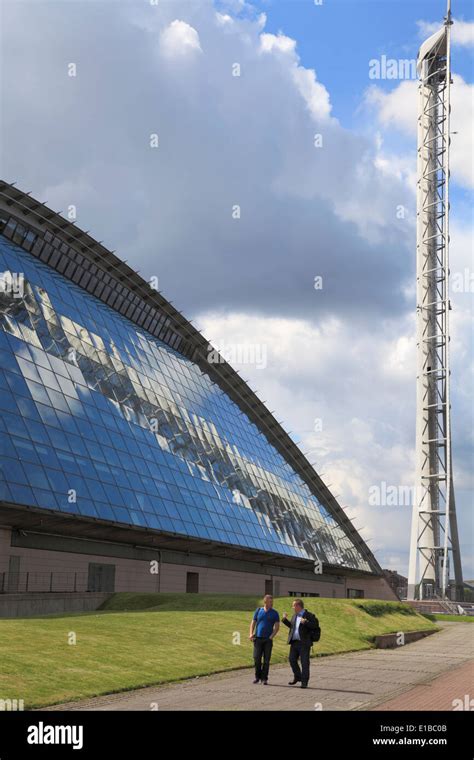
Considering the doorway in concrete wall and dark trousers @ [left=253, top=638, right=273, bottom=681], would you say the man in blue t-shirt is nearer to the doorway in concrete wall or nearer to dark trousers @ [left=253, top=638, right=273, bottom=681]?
dark trousers @ [left=253, top=638, right=273, bottom=681]

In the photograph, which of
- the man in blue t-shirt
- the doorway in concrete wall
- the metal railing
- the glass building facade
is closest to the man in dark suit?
the man in blue t-shirt

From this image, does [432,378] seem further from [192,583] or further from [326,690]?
[326,690]

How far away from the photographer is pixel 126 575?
40219 mm

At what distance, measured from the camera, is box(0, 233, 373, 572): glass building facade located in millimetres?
34281

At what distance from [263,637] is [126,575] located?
23427mm

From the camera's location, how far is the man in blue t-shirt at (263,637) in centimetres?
1775

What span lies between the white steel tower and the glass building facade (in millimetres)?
26438

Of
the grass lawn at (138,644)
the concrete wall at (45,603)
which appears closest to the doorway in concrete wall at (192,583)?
the grass lawn at (138,644)

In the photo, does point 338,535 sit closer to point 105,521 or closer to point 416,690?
point 105,521

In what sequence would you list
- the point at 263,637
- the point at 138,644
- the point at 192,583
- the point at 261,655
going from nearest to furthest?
the point at 261,655
the point at 263,637
the point at 138,644
the point at 192,583

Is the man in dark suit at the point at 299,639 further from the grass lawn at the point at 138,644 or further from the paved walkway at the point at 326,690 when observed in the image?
the grass lawn at the point at 138,644

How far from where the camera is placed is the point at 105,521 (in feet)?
118

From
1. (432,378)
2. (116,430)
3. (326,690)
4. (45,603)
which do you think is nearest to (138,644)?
(326,690)
